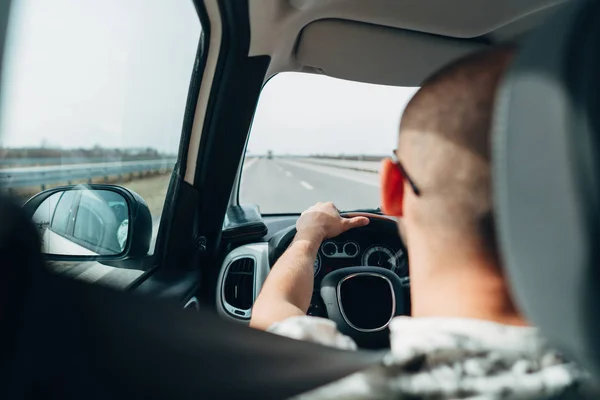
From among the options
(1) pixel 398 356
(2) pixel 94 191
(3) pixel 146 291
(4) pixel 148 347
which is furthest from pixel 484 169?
(3) pixel 146 291

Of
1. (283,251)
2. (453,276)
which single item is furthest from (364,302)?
(453,276)

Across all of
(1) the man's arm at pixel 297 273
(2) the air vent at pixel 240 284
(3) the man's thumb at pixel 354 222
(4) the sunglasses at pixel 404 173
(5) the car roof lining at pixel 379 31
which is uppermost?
(5) the car roof lining at pixel 379 31

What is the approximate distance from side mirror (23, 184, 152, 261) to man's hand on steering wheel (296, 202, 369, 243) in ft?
3.33

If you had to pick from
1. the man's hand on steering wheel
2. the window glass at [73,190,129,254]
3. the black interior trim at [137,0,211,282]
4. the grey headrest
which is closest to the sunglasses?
the grey headrest

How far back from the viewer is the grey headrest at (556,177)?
41.0 inches

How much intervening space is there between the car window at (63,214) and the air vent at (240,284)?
1.63m

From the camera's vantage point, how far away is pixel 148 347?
1060 mm

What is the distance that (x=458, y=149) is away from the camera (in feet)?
4.23

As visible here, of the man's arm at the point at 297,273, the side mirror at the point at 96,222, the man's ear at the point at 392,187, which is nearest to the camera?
the man's ear at the point at 392,187

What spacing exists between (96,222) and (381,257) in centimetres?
223

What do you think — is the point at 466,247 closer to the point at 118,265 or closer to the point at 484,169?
the point at 484,169

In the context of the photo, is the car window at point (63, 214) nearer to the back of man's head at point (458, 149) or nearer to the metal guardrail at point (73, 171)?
the metal guardrail at point (73, 171)

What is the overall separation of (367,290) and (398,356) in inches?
87.7

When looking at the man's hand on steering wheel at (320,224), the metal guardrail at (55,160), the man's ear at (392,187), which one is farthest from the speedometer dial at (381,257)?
the man's ear at (392,187)
